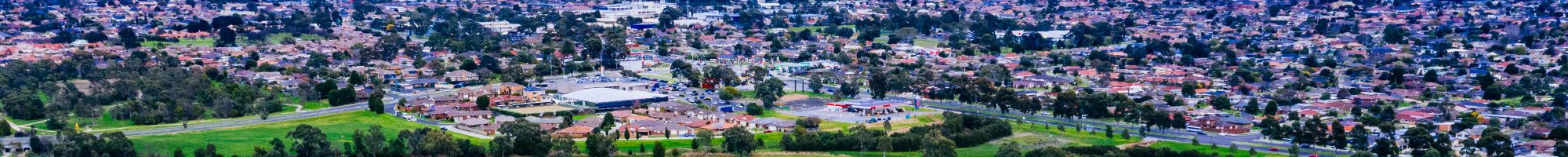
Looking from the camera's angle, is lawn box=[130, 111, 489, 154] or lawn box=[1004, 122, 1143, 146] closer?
lawn box=[130, 111, 489, 154]

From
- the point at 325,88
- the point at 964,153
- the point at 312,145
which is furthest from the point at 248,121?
the point at 964,153

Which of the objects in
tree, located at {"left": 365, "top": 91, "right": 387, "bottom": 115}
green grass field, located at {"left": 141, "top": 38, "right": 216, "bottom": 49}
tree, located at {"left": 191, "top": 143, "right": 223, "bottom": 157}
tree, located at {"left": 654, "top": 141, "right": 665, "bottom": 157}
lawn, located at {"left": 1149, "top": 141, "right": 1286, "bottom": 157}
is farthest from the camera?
green grass field, located at {"left": 141, "top": 38, "right": 216, "bottom": 49}

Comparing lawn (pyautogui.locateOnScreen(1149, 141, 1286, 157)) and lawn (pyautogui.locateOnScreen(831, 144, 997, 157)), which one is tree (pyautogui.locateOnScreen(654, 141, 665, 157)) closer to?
lawn (pyautogui.locateOnScreen(831, 144, 997, 157))

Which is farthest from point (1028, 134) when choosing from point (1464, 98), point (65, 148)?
point (65, 148)

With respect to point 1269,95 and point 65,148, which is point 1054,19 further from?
point 65,148

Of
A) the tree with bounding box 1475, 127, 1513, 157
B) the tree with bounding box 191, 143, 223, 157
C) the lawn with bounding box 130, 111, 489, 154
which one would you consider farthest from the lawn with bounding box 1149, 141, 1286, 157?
the tree with bounding box 191, 143, 223, 157

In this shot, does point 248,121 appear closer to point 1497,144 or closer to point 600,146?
point 600,146

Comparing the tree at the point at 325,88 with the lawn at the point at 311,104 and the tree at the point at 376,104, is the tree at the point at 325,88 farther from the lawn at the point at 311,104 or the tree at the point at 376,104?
the tree at the point at 376,104
